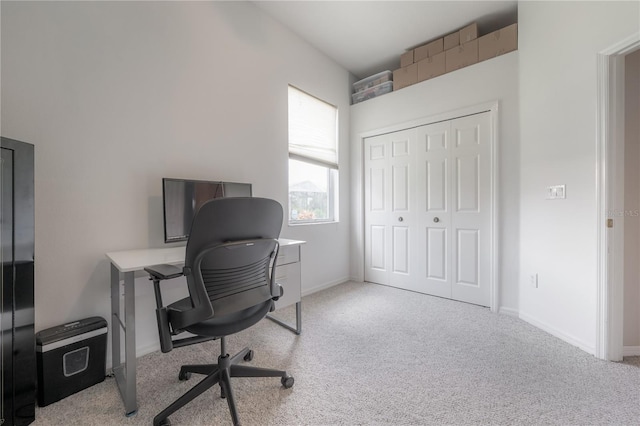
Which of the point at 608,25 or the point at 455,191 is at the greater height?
the point at 608,25

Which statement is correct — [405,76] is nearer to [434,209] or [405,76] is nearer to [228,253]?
[434,209]

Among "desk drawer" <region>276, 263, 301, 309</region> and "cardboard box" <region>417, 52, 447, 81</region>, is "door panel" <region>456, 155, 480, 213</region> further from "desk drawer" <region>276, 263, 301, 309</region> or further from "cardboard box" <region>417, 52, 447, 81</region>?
"desk drawer" <region>276, 263, 301, 309</region>

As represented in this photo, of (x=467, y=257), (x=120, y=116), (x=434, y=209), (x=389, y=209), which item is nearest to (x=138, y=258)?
(x=120, y=116)

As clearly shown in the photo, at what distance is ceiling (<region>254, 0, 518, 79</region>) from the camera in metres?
2.68

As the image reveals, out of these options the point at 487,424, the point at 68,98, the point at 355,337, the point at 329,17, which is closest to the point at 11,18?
the point at 68,98

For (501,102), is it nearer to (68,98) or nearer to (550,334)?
(550,334)

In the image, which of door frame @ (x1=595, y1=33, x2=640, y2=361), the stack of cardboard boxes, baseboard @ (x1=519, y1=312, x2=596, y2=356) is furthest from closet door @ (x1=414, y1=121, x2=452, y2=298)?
door frame @ (x1=595, y1=33, x2=640, y2=361)

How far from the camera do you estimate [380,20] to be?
9.42 ft

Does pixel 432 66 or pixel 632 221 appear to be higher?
pixel 432 66

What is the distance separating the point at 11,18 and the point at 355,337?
3.00m

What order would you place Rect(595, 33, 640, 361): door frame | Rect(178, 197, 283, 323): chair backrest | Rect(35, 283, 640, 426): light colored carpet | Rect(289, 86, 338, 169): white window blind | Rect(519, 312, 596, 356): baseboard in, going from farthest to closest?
1. Rect(289, 86, 338, 169): white window blind
2. Rect(519, 312, 596, 356): baseboard
3. Rect(595, 33, 640, 361): door frame
4. Rect(35, 283, 640, 426): light colored carpet
5. Rect(178, 197, 283, 323): chair backrest

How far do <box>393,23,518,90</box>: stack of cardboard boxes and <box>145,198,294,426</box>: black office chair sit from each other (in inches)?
111

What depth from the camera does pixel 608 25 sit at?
1818mm

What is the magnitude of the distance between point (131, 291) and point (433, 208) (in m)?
2.98
